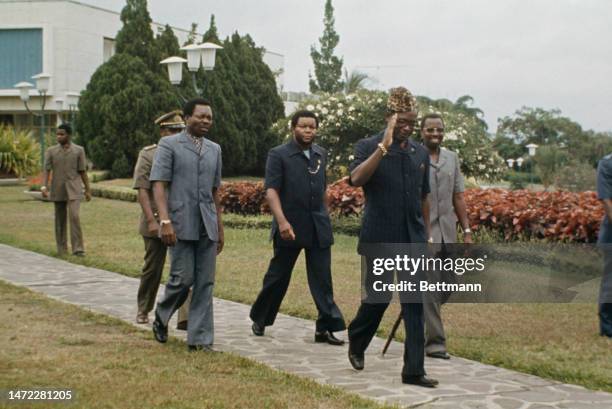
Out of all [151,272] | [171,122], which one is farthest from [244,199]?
[171,122]

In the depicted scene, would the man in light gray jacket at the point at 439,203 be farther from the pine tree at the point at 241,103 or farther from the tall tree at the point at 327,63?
the tall tree at the point at 327,63

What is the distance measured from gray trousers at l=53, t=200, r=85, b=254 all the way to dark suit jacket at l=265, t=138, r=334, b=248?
657cm

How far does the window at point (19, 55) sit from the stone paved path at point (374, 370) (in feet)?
141

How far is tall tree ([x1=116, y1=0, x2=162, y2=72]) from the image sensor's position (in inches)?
1436

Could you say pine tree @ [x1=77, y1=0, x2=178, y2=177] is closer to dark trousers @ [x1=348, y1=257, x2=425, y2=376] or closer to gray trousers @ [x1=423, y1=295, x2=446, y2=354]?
gray trousers @ [x1=423, y1=295, x2=446, y2=354]

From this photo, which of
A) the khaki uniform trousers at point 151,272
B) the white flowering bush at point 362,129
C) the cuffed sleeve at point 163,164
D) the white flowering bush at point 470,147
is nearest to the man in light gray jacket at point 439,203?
the cuffed sleeve at point 163,164

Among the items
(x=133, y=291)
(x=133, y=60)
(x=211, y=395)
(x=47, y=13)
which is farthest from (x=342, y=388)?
(x=47, y=13)

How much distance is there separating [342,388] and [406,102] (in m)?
1.83

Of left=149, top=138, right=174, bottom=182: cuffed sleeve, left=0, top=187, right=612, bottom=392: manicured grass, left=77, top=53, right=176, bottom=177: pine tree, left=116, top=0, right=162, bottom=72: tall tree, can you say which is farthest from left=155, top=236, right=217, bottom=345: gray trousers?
left=116, top=0, right=162, bottom=72: tall tree

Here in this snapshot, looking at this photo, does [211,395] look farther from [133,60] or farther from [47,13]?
[47,13]

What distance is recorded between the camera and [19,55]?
169 feet

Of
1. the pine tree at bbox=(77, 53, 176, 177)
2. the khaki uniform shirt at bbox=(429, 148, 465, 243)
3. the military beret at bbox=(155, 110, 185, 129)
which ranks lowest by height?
the khaki uniform shirt at bbox=(429, 148, 465, 243)

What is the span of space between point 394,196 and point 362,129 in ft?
72.7

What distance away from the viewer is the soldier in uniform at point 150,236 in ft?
26.9
